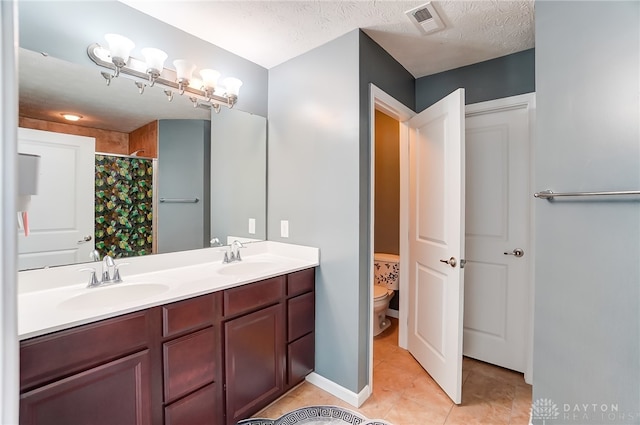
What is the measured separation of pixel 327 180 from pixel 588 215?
4.45 feet

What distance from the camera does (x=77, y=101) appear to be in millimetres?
1512

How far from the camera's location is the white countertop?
3.60 feet

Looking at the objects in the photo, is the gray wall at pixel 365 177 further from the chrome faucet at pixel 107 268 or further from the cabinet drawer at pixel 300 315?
the chrome faucet at pixel 107 268

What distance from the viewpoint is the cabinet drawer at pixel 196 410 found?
1339 mm

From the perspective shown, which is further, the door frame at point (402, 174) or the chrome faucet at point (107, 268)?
the door frame at point (402, 174)

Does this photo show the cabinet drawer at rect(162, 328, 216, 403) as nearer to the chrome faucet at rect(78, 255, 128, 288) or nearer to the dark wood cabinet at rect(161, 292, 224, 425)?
the dark wood cabinet at rect(161, 292, 224, 425)

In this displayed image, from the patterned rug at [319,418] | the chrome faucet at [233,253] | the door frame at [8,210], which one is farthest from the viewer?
the chrome faucet at [233,253]

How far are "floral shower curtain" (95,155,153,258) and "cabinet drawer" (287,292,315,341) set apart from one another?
95cm

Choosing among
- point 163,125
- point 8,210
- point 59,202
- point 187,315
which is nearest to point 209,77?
point 163,125

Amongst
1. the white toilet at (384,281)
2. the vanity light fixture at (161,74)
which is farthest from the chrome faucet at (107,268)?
the white toilet at (384,281)

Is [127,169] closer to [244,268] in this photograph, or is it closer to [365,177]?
[244,268]

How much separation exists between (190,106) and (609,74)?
220 centimetres

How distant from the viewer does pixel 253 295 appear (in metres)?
1.67

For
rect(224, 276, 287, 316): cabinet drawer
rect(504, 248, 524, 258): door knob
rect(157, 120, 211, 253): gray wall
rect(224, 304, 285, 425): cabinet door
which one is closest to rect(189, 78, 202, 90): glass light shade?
rect(157, 120, 211, 253): gray wall
